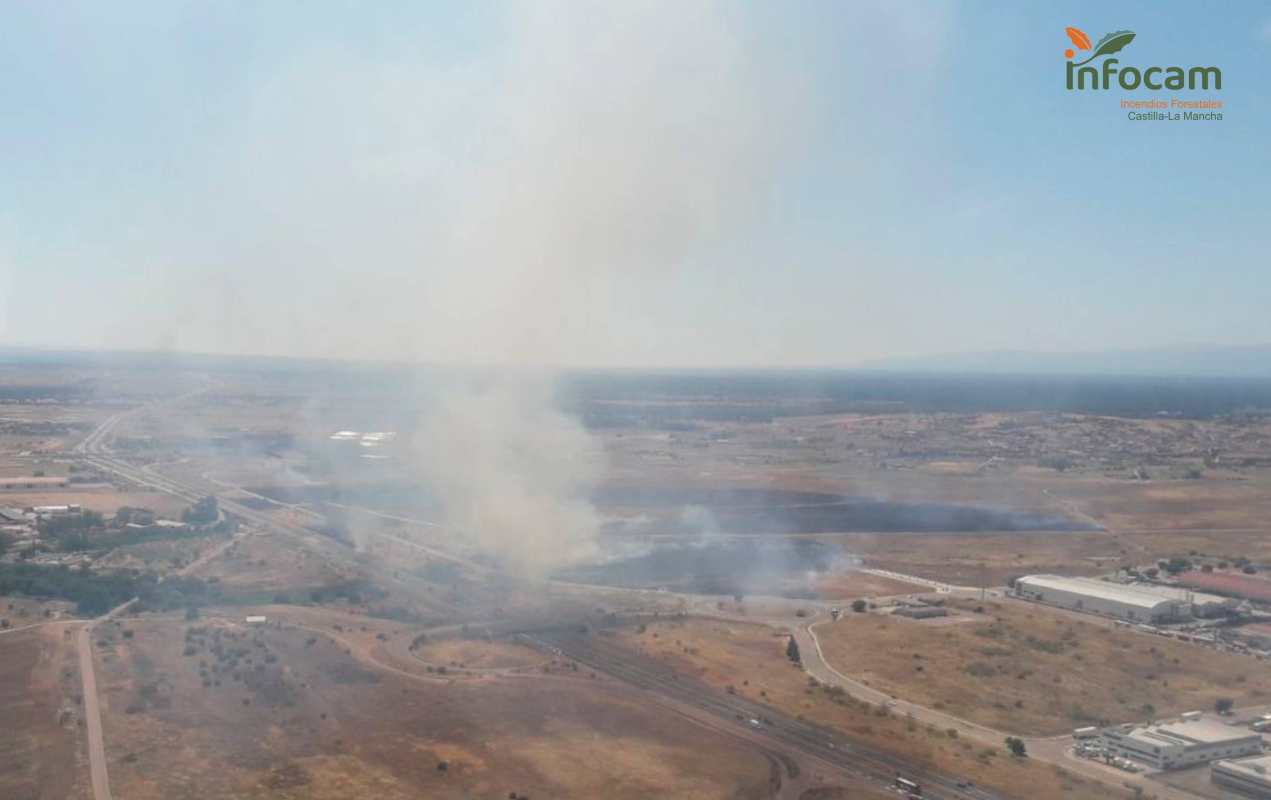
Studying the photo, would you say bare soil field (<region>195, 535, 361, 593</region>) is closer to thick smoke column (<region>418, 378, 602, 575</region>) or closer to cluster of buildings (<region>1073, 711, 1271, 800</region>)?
thick smoke column (<region>418, 378, 602, 575</region>)

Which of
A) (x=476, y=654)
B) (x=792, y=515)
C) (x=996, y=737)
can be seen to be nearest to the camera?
(x=996, y=737)

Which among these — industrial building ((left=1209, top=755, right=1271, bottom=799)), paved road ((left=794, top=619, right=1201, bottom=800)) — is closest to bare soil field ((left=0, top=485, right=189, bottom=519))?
paved road ((left=794, top=619, right=1201, bottom=800))

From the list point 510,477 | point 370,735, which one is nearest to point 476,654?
point 370,735

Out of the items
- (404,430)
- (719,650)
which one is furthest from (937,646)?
(404,430)

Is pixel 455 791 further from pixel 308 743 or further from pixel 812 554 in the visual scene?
pixel 812 554

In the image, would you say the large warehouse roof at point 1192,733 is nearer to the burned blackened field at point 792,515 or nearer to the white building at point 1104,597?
the white building at point 1104,597

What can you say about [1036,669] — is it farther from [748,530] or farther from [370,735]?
[748,530]

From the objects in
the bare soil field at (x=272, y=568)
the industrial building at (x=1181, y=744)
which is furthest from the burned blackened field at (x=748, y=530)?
the industrial building at (x=1181, y=744)
